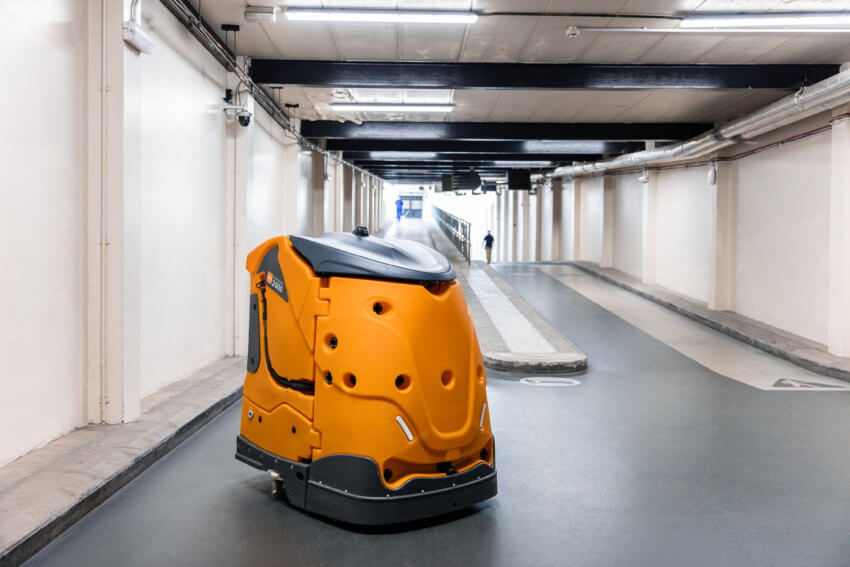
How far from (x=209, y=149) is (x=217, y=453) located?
156 inches

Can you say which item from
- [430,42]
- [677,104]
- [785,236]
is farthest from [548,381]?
[677,104]

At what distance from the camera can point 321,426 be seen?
378 centimetres

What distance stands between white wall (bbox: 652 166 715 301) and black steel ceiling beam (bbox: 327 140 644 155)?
138 centimetres

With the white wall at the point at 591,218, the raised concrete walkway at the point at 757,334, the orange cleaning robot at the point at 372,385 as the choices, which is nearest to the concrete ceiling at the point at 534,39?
the raised concrete walkway at the point at 757,334

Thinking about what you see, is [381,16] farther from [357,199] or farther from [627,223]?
[357,199]

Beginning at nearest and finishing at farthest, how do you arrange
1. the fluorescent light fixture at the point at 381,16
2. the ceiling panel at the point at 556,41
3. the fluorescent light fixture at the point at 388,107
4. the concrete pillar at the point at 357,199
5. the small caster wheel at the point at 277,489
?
the small caster wheel at the point at 277,489 < the fluorescent light fixture at the point at 381,16 < the ceiling panel at the point at 556,41 < the fluorescent light fixture at the point at 388,107 < the concrete pillar at the point at 357,199

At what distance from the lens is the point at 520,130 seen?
1416cm

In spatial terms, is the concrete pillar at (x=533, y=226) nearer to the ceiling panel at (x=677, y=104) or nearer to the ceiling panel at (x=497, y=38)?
the ceiling panel at (x=677, y=104)

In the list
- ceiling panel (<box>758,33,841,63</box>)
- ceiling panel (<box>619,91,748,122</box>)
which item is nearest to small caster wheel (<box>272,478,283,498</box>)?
ceiling panel (<box>758,33,841,63</box>)

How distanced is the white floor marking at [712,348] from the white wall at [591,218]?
5329 millimetres

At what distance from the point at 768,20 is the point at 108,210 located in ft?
20.7

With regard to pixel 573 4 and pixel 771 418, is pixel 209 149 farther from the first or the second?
pixel 771 418

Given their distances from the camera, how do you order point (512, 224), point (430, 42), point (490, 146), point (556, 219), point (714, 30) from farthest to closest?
1. point (512, 224)
2. point (556, 219)
3. point (490, 146)
4. point (430, 42)
5. point (714, 30)

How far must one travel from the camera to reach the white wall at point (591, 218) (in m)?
21.8
